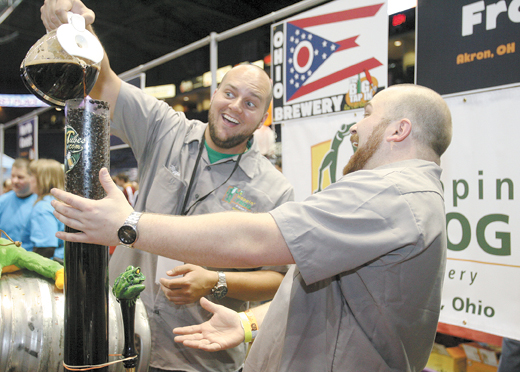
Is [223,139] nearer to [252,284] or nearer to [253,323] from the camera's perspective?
[252,284]

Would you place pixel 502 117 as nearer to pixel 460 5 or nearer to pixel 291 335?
pixel 460 5

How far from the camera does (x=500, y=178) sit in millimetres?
1808

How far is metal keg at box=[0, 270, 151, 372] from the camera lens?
950mm

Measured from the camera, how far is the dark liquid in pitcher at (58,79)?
92 centimetres

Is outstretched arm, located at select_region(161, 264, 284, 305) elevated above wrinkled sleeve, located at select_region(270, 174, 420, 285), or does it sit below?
below

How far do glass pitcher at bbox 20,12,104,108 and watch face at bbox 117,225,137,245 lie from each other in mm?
358

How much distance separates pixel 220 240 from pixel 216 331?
480 millimetres

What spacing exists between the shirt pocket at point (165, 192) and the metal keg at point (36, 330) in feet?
2.10

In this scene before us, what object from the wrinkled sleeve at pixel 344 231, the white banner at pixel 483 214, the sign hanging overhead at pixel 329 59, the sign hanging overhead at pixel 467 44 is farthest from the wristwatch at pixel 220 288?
the sign hanging overhead at pixel 467 44

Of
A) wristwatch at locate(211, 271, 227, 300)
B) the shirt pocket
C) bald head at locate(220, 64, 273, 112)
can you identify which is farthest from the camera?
bald head at locate(220, 64, 273, 112)

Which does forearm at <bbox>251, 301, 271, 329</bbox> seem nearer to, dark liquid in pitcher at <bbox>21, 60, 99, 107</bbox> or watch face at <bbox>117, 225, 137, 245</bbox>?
watch face at <bbox>117, 225, 137, 245</bbox>

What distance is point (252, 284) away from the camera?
5.31 ft

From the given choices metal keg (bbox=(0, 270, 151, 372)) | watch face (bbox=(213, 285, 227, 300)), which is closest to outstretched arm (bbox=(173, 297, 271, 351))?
metal keg (bbox=(0, 270, 151, 372))

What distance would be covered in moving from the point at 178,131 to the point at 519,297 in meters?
1.70
